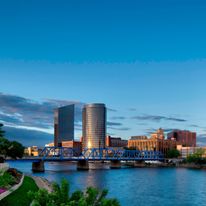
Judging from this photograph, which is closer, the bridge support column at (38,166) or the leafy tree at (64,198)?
the leafy tree at (64,198)

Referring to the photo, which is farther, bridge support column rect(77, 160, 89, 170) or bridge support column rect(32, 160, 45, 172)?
bridge support column rect(77, 160, 89, 170)

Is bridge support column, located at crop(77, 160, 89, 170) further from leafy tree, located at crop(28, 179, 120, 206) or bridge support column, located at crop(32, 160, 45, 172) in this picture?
leafy tree, located at crop(28, 179, 120, 206)

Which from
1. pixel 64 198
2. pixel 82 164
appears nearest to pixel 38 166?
pixel 82 164

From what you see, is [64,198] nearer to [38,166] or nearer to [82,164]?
[38,166]

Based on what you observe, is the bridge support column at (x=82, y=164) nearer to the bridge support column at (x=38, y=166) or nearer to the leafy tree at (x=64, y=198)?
the bridge support column at (x=38, y=166)

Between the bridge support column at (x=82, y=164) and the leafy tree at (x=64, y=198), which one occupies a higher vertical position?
the leafy tree at (x=64, y=198)

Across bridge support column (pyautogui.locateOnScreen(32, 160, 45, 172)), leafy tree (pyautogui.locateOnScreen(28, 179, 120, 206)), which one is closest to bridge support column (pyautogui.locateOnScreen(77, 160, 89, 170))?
bridge support column (pyautogui.locateOnScreen(32, 160, 45, 172))

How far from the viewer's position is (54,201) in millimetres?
15883

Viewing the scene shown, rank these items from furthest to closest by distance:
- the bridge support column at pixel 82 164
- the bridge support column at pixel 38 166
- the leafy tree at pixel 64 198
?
the bridge support column at pixel 82 164 → the bridge support column at pixel 38 166 → the leafy tree at pixel 64 198

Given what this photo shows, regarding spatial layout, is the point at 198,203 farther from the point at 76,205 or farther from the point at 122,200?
the point at 76,205

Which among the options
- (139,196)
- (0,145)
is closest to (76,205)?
(139,196)

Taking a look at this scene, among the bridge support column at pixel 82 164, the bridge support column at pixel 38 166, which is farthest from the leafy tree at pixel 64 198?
the bridge support column at pixel 82 164

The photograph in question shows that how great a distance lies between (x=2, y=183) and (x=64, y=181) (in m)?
30.1

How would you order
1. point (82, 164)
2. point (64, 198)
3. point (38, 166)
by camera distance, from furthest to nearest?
point (82, 164) < point (38, 166) < point (64, 198)
